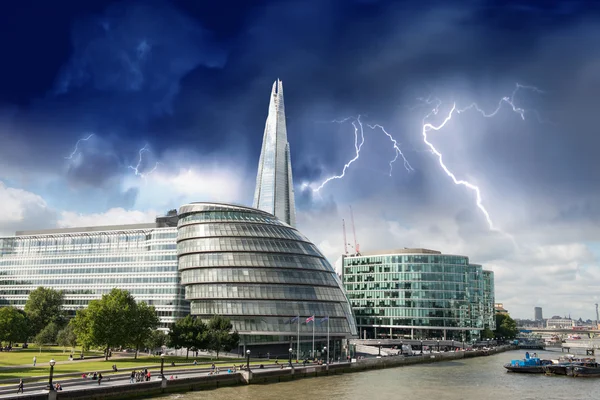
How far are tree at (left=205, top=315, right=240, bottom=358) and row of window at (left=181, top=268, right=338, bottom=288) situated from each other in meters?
11.4

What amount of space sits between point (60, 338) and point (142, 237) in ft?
118

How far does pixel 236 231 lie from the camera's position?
421ft

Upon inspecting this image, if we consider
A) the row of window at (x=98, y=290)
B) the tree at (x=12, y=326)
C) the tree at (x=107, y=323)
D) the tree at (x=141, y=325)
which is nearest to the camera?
the tree at (x=107, y=323)

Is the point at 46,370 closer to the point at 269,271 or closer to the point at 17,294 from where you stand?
the point at 269,271

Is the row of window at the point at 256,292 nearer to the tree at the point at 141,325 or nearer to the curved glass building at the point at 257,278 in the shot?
the curved glass building at the point at 257,278

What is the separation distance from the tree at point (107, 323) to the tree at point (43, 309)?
41.5 metres

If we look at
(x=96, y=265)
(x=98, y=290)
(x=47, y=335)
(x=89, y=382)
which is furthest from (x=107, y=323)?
(x=96, y=265)

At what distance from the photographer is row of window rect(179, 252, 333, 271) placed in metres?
123

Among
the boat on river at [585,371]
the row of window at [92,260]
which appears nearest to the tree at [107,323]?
the row of window at [92,260]

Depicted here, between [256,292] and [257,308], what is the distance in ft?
10.8

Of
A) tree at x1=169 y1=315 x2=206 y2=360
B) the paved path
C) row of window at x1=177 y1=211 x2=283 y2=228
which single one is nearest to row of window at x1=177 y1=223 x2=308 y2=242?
row of window at x1=177 y1=211 x2=283 y2=228

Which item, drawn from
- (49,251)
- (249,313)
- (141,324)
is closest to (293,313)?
(249,313)

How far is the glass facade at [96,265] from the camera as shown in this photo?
14012 centimetres

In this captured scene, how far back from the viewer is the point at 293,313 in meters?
120
